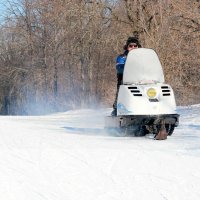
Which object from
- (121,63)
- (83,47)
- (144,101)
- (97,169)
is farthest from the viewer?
(83,47)

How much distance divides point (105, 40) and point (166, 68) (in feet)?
32.3

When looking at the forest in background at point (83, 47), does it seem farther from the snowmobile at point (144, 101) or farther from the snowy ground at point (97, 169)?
the snowy ground at point (97, 169)

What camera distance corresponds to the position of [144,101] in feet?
28.5

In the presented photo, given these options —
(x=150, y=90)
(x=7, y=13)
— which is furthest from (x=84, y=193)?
(x=7, y=13)

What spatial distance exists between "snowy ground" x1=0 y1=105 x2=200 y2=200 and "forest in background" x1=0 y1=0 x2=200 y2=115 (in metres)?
12.9

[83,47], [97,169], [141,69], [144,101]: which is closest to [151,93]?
[144,101]

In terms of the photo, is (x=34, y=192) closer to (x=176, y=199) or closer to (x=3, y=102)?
(x=176, y=199)

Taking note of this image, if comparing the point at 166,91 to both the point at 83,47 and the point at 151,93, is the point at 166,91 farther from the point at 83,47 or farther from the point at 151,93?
the point at 83,47

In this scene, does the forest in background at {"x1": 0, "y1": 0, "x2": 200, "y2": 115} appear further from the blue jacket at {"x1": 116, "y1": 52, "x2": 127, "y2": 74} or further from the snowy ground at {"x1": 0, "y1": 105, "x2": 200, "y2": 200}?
the snowy ground at {"x1": 0, "y1": 105, "x2": 200, "y2": 200}

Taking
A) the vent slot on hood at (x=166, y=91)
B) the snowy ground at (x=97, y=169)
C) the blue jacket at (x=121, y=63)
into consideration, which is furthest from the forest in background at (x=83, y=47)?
the snowy ground at (x=97, y=169)

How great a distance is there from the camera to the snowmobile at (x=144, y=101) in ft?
28.5

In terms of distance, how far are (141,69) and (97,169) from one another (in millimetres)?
3722

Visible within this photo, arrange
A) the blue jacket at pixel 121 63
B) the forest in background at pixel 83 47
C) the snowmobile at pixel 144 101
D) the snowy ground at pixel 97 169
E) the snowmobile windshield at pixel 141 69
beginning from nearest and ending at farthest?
the snowy ground at pixel 97 169 → the snowmobile at pixel 144 101 → the snowmobile windshield at pixel 141 69 → the blue jacket at pixel 121 63 → the forest in background at pixel 83 47

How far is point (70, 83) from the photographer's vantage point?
36188 millimetres
